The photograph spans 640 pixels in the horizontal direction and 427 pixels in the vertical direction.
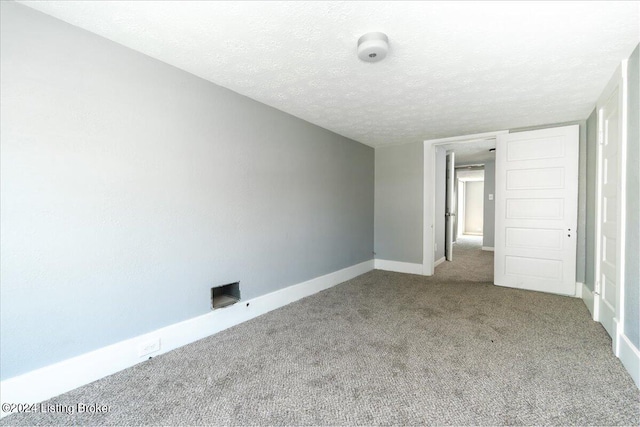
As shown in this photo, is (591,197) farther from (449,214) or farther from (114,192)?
(114,192)

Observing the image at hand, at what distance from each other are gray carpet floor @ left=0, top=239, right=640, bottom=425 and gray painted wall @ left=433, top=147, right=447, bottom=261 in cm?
264

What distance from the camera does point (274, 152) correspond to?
→ 324cm

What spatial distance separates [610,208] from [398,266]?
2.94m

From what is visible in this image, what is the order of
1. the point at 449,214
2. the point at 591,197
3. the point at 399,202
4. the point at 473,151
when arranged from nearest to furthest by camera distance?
the point at 591,197, the point at 399,202, the point at 449,214, the point at 473,151

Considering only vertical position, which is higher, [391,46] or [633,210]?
[391,46]

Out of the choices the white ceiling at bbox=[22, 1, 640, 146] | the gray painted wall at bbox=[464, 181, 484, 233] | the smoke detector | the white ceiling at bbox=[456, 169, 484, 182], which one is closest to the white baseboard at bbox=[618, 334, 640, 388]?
the white ceiling at bbox=[22, 1, 640, 146]

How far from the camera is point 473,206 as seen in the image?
36.4 feet

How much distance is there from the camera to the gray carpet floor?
5.21ft

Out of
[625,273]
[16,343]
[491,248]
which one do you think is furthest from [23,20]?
[491,248]

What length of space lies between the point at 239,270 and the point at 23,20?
228cm

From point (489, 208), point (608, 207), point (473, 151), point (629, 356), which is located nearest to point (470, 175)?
point (489, 208)

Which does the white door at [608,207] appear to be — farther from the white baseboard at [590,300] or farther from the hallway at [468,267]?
the hallway at [468,267]

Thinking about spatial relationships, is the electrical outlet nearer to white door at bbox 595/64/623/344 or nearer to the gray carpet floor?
the gray carpet floor

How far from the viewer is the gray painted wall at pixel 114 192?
5.36 ft
